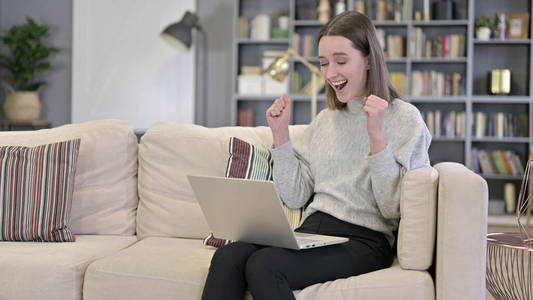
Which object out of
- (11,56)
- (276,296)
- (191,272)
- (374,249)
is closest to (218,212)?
(191,272)

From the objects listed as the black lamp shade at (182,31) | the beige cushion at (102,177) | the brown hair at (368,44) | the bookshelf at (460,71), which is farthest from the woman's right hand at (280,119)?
the black lamp shade at (182,31)

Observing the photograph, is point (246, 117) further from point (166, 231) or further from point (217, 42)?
point (166, 231)

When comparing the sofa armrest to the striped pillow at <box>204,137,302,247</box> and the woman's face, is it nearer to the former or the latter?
the woman's face

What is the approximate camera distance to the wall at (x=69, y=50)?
6164mm

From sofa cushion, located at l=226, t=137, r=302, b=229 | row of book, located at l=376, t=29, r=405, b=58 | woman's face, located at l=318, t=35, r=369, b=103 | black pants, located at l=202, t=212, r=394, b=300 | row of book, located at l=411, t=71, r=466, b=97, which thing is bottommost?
black pants, located at l=202, t=212, r=394, b=300

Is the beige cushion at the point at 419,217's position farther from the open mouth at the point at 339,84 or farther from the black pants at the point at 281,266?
the open mouth at the point at 339,84

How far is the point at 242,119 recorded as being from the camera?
6051mm

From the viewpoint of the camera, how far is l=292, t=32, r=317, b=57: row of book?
19.3 feet

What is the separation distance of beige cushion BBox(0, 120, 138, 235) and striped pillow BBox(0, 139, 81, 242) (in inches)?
5.6

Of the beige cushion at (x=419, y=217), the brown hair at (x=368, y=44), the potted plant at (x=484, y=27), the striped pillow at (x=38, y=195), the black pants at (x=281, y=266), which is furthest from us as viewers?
the potted plant at (x=484, y=27)

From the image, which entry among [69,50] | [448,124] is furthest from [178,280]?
[69,50]

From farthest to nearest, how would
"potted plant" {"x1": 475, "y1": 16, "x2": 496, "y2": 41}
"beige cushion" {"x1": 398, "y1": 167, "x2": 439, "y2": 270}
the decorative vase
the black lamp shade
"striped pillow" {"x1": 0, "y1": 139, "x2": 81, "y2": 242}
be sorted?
the decorative vase, the black lamp shade, "potted plant" {"x1": 475, "y1": 16, "x2": 496, "y2": 41}, "striped pillow" {"x1": 0, "y1": 139, "x2": 81, "y2": 242}, "beige cushion" {"x1": 398, "y1": 167, "x2": 439, "y2": 270}

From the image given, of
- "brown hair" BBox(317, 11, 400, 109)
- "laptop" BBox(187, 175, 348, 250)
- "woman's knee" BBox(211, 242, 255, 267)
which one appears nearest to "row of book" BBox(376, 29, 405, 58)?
"brown hair" BBox(317, 11, 400, 109)

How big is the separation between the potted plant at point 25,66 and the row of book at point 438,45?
10.4ft
